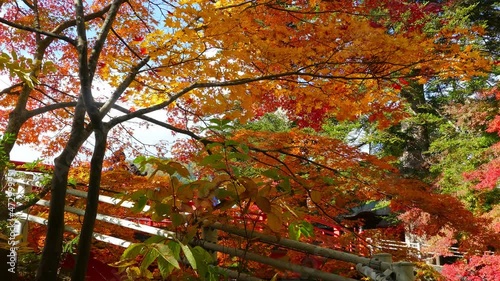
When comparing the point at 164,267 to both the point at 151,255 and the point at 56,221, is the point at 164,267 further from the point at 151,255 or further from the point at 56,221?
the point at 56,221

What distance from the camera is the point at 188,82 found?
3.82 metres

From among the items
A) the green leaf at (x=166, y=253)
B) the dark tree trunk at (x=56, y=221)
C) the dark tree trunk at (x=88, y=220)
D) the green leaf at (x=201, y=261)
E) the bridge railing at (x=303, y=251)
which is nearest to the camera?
the green leaf at (x=166, y=253)

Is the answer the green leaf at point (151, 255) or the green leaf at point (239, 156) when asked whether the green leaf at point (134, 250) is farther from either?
the green leaf at point (239, 156)

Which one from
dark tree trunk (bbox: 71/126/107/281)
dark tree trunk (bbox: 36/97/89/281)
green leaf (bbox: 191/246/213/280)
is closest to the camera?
green leaf (bbox: 191/246/213/280)

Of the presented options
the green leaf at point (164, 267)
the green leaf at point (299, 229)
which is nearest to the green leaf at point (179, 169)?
the green leaf at point (164, 267)

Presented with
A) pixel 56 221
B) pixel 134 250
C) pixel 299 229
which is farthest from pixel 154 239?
pixel 56 221

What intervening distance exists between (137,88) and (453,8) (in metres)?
12.3

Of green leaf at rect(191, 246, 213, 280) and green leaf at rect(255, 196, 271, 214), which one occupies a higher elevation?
green leaf at rect(255, 196, 271, 214)

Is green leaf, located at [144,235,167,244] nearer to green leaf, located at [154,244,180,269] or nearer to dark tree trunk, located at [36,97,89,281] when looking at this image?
green leaf, located at [154,244,180,269]

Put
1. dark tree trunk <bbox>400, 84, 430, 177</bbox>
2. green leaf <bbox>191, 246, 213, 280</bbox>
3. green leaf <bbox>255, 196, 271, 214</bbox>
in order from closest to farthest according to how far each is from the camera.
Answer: green leaf <bbox>191, 246, 213, 280</bbox>
green leaf <bbox>255, 196, 271, 214</bbox>
dark tree trunk <bbox>400, 84, 430, 177</bbox>

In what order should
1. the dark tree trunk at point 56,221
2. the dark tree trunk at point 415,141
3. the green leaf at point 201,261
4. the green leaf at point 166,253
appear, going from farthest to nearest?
the dark tree trunk at point 415,141, the dark tree trunk at point 56,221, the green leaf at point 201,261, the green leaf at point 166,253

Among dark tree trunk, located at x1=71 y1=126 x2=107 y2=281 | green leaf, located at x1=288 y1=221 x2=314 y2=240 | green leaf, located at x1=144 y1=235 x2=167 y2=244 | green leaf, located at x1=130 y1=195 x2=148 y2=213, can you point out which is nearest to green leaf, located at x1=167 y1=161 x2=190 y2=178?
green leaf, located at x1=130 y1=195 x2=148 y2=213

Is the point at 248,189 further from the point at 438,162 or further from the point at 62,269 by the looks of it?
the point at 438,162

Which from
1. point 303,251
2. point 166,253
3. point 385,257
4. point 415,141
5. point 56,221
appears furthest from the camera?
point 415,141
